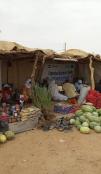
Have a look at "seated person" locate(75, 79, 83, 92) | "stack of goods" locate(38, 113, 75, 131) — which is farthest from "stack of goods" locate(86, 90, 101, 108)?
"stack of goods" locate(38, 113, 75, 131)

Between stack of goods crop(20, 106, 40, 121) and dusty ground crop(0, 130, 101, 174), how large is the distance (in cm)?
42

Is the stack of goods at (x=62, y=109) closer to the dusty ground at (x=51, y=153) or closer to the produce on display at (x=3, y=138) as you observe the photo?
the dusty ground at (x=51, y=153)

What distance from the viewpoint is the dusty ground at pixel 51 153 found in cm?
496

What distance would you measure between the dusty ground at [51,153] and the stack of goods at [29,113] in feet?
1.37

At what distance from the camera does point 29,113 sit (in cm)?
736

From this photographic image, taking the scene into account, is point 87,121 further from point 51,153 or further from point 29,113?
point 51,153

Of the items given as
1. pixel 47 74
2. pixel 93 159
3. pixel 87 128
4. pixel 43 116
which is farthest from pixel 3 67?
pixel 93 159

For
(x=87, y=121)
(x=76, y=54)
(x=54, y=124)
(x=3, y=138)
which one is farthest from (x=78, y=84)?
(x=3, y=138)

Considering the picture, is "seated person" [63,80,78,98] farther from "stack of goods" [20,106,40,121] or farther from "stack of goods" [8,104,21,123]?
"stack of goods" [8,104,21,123]

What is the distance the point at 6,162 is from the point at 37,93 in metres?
3.01

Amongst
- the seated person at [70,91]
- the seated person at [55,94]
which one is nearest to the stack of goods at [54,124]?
the seated person at [55,94]

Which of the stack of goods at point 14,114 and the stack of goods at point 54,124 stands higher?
the stack of goods at point 14,114

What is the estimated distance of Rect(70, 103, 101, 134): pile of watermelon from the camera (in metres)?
7.22

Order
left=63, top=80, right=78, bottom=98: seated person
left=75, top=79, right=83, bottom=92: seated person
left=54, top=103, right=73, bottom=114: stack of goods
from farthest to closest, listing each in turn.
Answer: left=75, top=79, right=83, bottom=92: seated person
left=63, top=80, right=78, bottom=98: seated person
left=54, top=103, right=73, bottom=114: stack of goods
